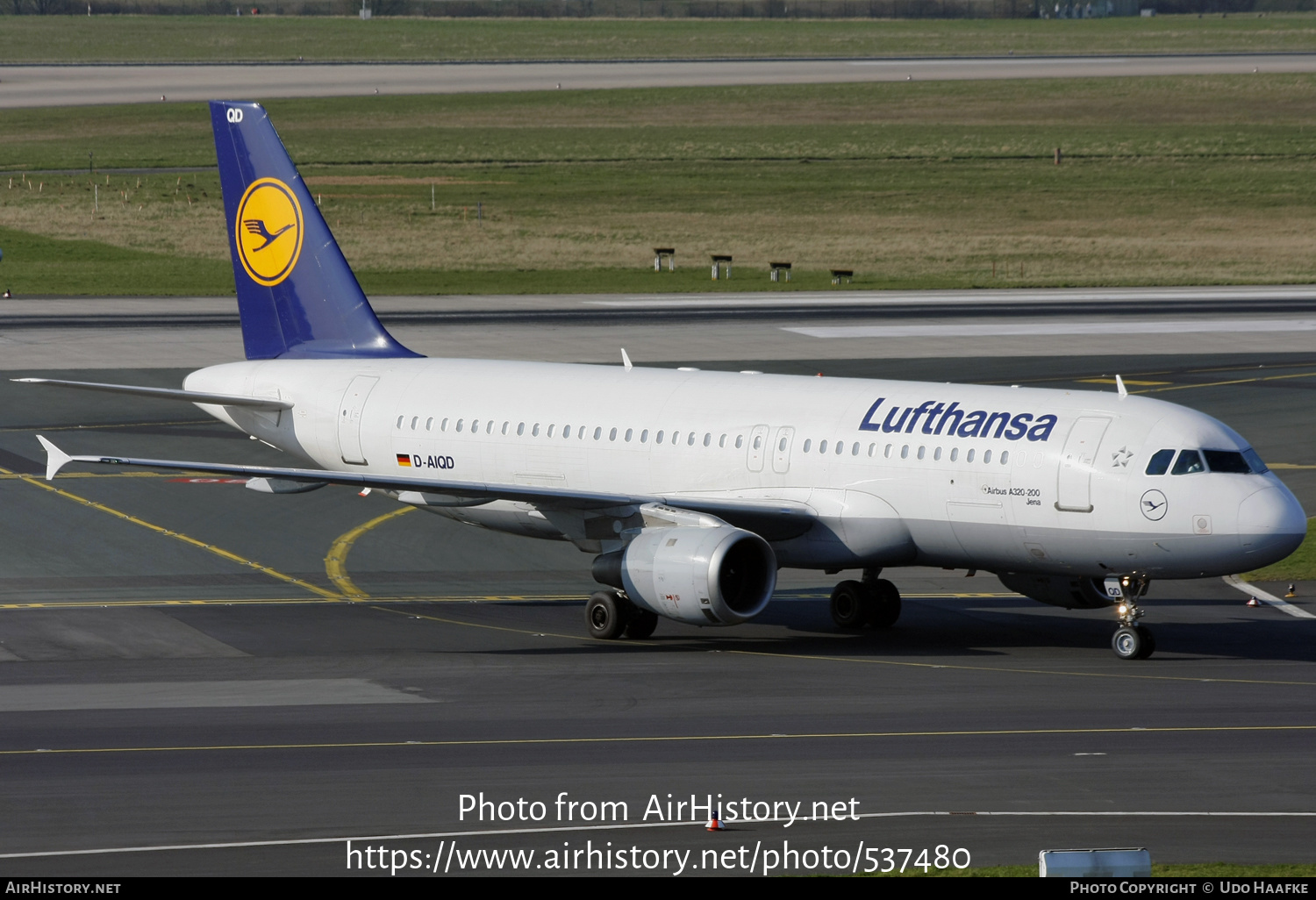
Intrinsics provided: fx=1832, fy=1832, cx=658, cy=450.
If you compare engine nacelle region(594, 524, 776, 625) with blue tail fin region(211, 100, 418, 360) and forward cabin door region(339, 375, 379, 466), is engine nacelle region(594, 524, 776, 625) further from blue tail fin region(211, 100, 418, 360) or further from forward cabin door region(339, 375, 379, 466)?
blue tail fin region(211, 100, 418, 360)

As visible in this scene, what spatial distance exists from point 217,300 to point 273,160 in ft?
157

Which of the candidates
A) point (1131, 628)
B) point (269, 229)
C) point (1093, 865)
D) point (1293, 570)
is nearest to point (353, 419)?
point (269, 229)

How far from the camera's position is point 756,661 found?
31766 mm

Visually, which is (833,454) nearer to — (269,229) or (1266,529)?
(1266,529)

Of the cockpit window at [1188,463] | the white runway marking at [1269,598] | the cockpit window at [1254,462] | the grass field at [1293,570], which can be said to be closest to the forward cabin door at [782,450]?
the cockpit window at [1188,463]

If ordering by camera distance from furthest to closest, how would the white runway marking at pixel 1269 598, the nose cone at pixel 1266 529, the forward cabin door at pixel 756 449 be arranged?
the white runway marking at pixel 1269 598, the forward cabin door at pixel 756 449, the nose cone at pixel 1266 529

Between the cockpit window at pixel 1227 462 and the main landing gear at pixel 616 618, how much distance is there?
1010 centimetres

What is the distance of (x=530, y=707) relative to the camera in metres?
27.7

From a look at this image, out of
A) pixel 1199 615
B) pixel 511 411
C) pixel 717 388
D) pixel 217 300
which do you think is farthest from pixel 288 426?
pixel 217 300

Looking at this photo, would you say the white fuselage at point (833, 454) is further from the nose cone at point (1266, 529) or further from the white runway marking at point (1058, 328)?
the white runway marking at point (1058, 328)

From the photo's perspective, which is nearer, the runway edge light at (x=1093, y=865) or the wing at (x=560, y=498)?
the runway edge light at (x=1093, y=865)

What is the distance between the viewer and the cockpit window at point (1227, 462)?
3031 centimetres

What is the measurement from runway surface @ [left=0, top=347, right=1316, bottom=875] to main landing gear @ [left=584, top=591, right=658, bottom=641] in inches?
16.4
